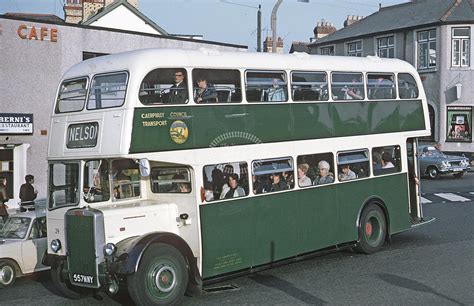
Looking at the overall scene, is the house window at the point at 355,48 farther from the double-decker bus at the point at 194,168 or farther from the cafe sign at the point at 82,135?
the cafe sign at the point at 82,135

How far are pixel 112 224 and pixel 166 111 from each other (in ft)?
6.18

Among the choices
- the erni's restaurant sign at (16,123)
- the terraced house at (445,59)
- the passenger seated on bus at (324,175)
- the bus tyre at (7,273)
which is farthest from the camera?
the terraced house at (445,59)

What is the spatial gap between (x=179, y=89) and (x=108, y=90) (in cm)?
109

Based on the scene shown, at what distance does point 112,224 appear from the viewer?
29.7 ft

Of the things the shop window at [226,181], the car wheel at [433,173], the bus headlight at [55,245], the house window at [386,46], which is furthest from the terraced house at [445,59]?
the bus headlight at [55,245]

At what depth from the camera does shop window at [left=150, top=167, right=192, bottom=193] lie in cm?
991

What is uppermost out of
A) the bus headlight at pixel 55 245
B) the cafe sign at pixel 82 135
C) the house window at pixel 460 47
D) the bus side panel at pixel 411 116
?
the house window at pixel 460 47

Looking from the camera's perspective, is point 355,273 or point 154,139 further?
point 355,273

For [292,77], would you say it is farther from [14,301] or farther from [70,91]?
[14,301]

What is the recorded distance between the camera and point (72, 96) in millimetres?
10203

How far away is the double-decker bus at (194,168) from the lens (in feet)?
30.0

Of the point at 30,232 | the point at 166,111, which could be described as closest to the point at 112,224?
the point at 166,111

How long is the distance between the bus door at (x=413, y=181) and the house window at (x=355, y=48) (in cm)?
2845

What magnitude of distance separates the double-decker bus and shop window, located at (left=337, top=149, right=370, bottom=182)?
4cm
